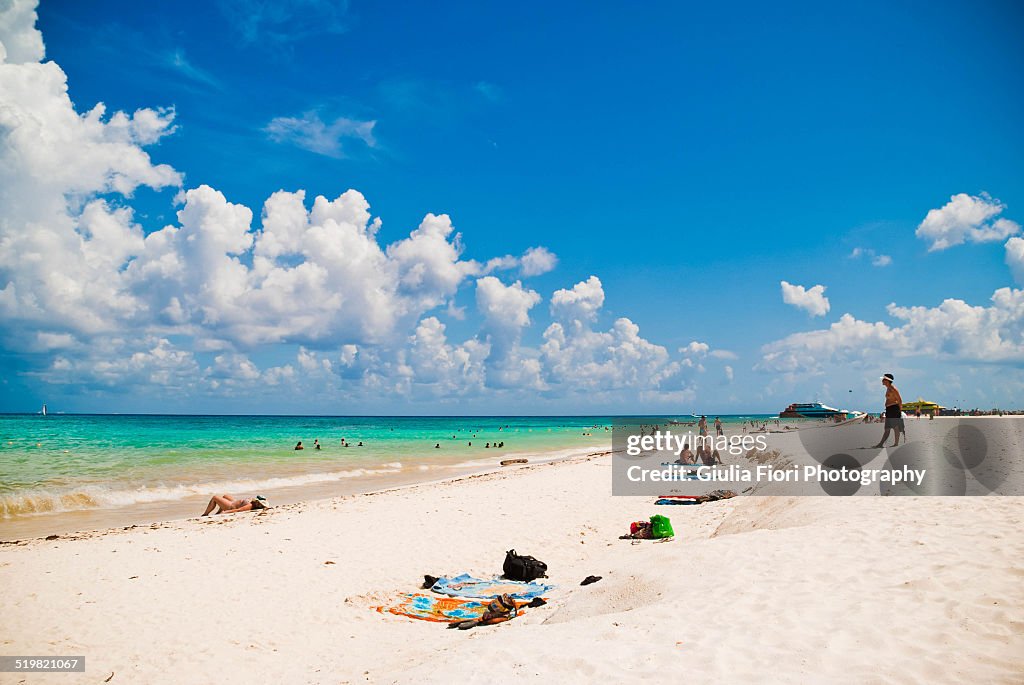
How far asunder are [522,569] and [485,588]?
86 cm

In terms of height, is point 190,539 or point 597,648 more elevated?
point 597,648

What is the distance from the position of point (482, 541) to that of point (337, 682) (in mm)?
7058

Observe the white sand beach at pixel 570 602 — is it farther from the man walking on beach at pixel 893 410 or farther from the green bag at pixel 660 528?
the man walking on beach at pixel 893 410

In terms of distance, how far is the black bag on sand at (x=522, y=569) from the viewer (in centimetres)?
980

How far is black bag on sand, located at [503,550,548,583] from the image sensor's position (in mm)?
9797

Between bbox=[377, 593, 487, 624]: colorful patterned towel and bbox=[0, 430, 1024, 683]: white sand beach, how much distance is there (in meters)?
0.29

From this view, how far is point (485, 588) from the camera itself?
9273mm

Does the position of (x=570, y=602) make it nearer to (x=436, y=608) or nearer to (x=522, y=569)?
(x=436, y=608)

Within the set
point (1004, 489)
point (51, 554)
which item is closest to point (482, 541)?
point (51, 554)

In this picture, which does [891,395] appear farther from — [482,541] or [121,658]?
[121,658]

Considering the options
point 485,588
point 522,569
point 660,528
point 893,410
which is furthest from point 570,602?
point 893,410

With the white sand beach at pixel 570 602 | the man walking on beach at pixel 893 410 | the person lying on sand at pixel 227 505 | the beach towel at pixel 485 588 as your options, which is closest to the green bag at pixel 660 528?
the white sand beach at pixel 570 602

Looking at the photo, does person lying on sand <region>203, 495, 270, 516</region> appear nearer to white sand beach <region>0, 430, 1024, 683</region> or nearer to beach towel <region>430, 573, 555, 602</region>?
white sand beach <region>0, 430, 1024, 683</region>

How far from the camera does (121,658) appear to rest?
258 inches
